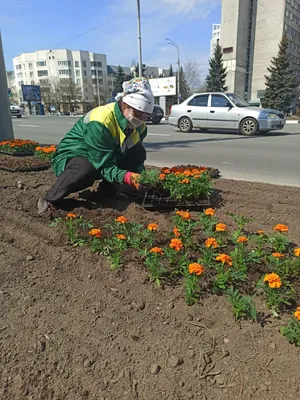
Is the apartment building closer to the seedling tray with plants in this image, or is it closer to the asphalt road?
the asphalt road

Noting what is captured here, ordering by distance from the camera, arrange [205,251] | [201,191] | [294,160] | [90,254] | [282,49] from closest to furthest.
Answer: [205,251], [90,254], [201,191], [294,160], [282,49]

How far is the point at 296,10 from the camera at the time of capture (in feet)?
220

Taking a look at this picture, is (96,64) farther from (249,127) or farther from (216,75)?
(249,127)

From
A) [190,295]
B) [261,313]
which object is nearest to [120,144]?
[190,295]

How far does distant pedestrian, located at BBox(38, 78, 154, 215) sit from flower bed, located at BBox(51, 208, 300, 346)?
414mm

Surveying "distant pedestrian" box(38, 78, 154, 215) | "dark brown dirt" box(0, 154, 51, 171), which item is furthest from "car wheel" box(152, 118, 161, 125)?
"distant pedestrian" box(38, 78, 154, 215)

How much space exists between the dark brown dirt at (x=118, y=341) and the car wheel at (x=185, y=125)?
37.8 ft

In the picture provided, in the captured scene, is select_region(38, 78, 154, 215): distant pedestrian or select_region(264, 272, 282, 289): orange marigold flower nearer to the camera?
select_region(264, 272, 282, 289): orange marigold flower

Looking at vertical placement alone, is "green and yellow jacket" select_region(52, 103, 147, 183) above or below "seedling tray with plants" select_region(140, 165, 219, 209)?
above

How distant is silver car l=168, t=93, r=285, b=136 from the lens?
38.7ft

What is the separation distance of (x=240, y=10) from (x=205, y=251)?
71556mm

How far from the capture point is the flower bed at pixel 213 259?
1865 millimetres

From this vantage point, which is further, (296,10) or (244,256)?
(296,10)

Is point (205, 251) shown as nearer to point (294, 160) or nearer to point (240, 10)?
point (294, 160)
